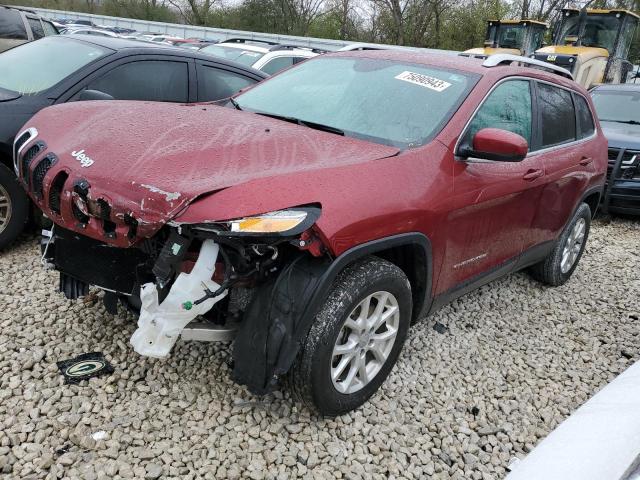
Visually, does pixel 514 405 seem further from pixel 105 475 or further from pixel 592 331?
pixel 105 475

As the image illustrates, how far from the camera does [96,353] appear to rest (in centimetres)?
292

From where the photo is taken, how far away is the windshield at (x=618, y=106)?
7914 mm

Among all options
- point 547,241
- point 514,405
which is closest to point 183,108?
point 514,405

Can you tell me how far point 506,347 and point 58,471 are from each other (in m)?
2.74

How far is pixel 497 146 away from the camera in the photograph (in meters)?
2.76

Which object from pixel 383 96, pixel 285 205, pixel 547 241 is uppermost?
pixel 383 96

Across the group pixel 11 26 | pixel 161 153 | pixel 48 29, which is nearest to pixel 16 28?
pixel 11 26

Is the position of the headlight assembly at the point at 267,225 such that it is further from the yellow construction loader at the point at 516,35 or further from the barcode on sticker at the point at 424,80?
the yellow construction loader at the point at 516,35

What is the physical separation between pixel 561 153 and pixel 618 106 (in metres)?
5.25

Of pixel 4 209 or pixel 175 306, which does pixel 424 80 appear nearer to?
pixel 175 306

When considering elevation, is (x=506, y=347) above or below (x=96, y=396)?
below

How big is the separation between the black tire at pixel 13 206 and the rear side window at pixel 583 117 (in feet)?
13.9

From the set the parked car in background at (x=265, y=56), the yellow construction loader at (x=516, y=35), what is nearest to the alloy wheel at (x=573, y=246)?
the parked car in background at (x=265, y=56)

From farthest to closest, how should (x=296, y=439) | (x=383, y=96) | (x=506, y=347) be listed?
(x=506, y=347), (x=383, y=96), (x=296, y=439)
